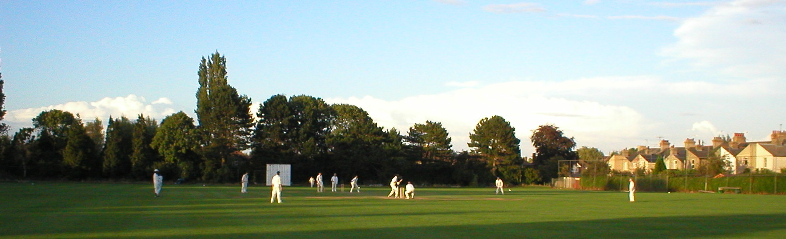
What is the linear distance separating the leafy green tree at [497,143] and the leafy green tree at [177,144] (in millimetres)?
37241

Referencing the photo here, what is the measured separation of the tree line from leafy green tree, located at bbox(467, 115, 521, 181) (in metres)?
0.13

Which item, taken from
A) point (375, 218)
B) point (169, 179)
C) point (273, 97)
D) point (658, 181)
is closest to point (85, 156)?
point (169, 179)

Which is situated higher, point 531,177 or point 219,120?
point 219,120

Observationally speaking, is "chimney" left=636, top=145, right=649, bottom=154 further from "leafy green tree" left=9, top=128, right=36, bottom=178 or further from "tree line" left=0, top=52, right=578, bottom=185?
"leafy green tree" left=9, top=128, right=36, bottom=178

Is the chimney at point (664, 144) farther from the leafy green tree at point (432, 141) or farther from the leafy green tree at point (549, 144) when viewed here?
the leafy green tree at point (432, 141)

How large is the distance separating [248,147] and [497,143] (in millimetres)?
33198

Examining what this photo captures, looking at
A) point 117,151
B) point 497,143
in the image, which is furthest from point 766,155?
point 117,151

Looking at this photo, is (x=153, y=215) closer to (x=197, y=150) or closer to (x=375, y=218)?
(x=375, y=218)

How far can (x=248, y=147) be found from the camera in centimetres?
7994

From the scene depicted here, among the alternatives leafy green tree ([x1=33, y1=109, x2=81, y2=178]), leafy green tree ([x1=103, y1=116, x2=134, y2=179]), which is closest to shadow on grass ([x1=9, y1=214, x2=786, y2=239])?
leafy green tree ([x1=103, y1=116, x2=134, y2=179])

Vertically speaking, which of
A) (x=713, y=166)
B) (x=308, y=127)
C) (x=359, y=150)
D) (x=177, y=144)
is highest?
(x=308, y=127)

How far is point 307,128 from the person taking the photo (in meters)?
82.4

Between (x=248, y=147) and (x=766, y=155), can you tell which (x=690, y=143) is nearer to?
(x=766, y=155)

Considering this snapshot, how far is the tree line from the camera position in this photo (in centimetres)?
7625
